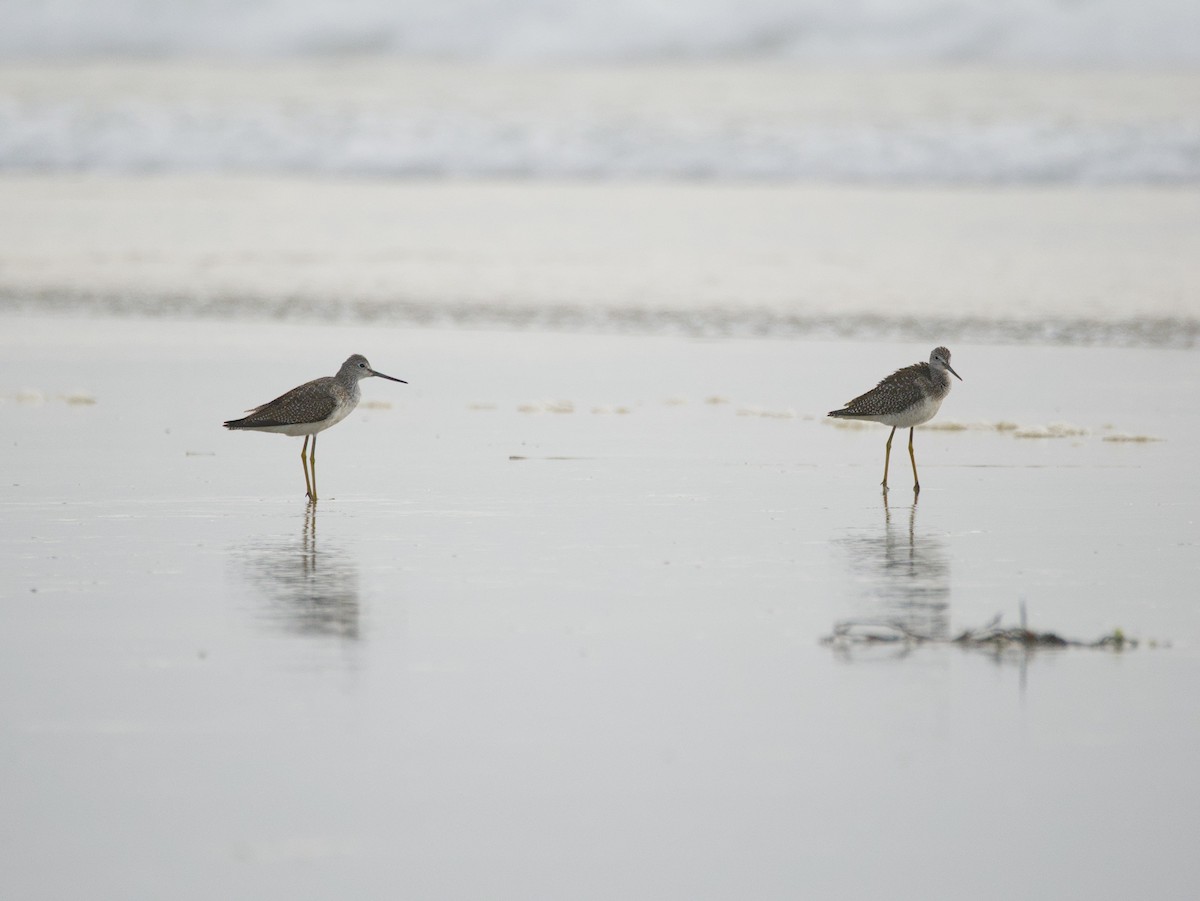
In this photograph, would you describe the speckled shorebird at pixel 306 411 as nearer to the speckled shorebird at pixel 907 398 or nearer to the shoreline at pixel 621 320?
the speckled shorebird at pixel 907 398

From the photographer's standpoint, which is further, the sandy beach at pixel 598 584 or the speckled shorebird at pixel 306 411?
the speckled shorebird at pixel 306 411

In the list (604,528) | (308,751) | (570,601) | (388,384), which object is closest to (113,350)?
(388,384)

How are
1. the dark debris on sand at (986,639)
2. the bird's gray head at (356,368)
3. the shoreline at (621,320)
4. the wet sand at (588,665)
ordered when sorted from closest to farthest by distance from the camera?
the wet sand at (588,665)
the dark debris on sand at (986,639)
the bird's gray head at (356,368)
the shoreline at (621,320)

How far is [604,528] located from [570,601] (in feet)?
5.53

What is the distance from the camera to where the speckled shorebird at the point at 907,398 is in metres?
10.6

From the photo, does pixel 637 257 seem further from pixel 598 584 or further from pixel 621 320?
pixel 598 584

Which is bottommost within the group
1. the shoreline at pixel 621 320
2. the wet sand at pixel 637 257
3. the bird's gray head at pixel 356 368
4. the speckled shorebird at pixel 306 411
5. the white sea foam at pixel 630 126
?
the speckled shorebird at pixel 306 411

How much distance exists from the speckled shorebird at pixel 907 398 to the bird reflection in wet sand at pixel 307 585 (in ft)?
12.7

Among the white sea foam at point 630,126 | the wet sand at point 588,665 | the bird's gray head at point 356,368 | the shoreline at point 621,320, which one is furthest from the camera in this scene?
the white sea foam at point 630,126

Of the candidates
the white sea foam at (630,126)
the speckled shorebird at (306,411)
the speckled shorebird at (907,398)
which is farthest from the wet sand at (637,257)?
the speckled shorebird at (306,411)

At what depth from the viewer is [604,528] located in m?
8.62

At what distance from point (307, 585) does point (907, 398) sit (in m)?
4.70

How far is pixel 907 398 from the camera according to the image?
10.6 meters

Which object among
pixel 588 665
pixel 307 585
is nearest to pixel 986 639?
pixel 588 665
